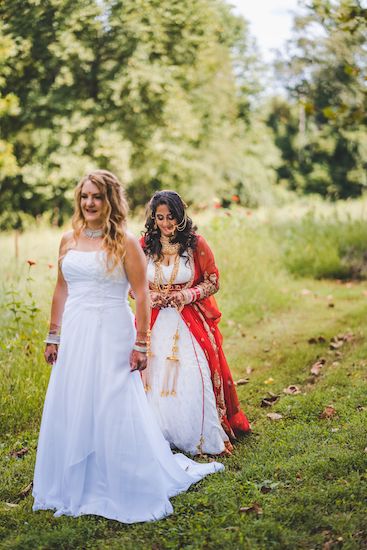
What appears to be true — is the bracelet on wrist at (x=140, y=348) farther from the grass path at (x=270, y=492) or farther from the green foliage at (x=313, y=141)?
the green foliage at (x=313, y=141)

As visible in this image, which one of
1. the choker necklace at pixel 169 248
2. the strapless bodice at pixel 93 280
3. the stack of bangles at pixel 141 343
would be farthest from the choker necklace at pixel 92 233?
the choker necklace at pixel 169 248

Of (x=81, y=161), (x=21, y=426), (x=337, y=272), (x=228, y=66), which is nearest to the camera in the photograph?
(x=21, y=426)

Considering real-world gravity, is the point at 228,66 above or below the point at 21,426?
above

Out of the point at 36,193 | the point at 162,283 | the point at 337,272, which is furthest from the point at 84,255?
the point at 36,193

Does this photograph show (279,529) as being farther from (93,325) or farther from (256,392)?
(256,392)

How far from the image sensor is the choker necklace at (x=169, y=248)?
496cm

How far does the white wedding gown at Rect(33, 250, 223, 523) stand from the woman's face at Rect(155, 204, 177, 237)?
1.16 m

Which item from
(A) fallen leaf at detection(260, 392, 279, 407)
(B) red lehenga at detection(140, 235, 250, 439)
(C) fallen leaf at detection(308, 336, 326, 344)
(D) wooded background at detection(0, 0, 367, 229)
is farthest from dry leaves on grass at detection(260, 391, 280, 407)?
(D) wooded background at detection(0, 0, 367, 229)

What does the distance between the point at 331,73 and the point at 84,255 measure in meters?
16.8

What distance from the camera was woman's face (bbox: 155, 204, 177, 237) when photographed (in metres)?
4.84

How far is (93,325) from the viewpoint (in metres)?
3.73

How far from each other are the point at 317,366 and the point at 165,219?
2953mm

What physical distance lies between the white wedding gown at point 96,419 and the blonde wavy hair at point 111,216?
3.5 inches

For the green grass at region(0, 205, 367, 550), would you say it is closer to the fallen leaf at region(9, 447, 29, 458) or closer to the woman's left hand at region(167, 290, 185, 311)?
the fallen leaf at region(9, 447, 29, 458)
